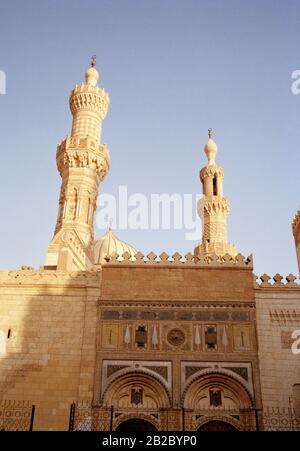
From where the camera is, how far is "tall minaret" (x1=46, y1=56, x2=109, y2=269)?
19328 millimetres

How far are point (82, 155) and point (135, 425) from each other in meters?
11.9

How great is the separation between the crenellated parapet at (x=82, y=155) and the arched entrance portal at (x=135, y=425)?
1166 cm

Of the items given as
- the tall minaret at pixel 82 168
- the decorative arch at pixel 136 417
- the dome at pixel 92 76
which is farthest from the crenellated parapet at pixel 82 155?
the decorative arch at pixel 136 417

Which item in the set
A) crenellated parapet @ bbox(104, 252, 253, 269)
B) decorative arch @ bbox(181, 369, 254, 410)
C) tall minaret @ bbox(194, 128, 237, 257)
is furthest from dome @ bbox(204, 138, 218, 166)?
decorative arch @ bbox(181, 369, 254, 410)

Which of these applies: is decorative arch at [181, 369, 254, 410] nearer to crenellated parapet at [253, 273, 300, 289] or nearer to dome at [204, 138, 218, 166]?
crenellated parapet at [253, 273, 300, 289]

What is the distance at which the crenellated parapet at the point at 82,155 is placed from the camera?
68.5 feet

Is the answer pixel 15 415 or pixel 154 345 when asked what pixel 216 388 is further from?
pixel 15 415

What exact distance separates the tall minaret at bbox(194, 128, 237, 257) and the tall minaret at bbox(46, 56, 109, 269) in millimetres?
5195

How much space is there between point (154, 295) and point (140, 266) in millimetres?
885

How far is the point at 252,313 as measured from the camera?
505 inches

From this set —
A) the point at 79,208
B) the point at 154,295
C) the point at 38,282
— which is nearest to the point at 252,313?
the point at 154,295

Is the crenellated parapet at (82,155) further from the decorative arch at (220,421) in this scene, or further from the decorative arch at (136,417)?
the decorative arch at (220,421)

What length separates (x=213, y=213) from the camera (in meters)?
24.0

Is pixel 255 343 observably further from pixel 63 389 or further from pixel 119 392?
pixel 63 389
